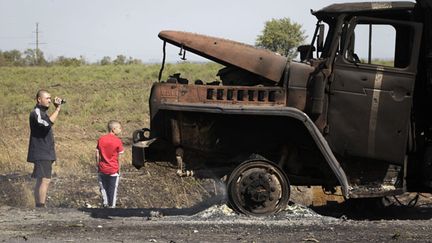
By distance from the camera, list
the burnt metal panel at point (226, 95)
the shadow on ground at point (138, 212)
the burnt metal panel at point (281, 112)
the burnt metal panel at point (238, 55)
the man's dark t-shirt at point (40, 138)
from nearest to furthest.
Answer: the burnt metal panel at point (281, 112) < the burnt metal panel at point (226, 95) < the burnt metal panel at point (238, 55) < the shadow on ground at point (138, 212) < the man's dark t-shirt at point (40, 138)

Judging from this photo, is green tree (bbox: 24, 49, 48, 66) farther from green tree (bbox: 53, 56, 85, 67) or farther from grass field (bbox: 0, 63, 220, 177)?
grass field (bbox: 0, 63, 220, 177)

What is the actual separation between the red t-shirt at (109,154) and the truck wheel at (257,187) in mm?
2497

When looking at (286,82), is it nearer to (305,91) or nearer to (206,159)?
(305,91)

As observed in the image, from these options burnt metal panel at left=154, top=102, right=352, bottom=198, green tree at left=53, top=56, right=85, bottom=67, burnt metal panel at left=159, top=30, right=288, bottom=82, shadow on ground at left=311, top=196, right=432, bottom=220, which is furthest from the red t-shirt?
green tree at left=53, top=56, right=85, bottom=67

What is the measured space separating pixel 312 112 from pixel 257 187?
111 cm

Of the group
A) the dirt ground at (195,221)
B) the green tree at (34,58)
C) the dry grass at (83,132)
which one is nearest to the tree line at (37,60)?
the green tree at (34,58)

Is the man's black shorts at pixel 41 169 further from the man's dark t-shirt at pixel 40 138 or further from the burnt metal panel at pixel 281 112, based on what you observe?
the burnt metal panel at pixel 281 112

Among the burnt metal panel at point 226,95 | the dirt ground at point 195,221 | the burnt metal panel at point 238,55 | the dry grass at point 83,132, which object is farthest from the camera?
the dry grass at point 83,132

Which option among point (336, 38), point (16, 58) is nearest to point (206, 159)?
point (336, 38)

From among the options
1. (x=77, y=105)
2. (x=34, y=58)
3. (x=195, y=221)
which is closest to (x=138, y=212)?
(x=195, y=221)

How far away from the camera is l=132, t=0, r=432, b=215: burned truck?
824cm

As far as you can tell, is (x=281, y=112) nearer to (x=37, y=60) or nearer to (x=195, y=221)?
(x=195, y=221)

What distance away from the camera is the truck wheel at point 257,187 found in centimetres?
829

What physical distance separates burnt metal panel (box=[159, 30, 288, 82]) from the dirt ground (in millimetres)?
1665
